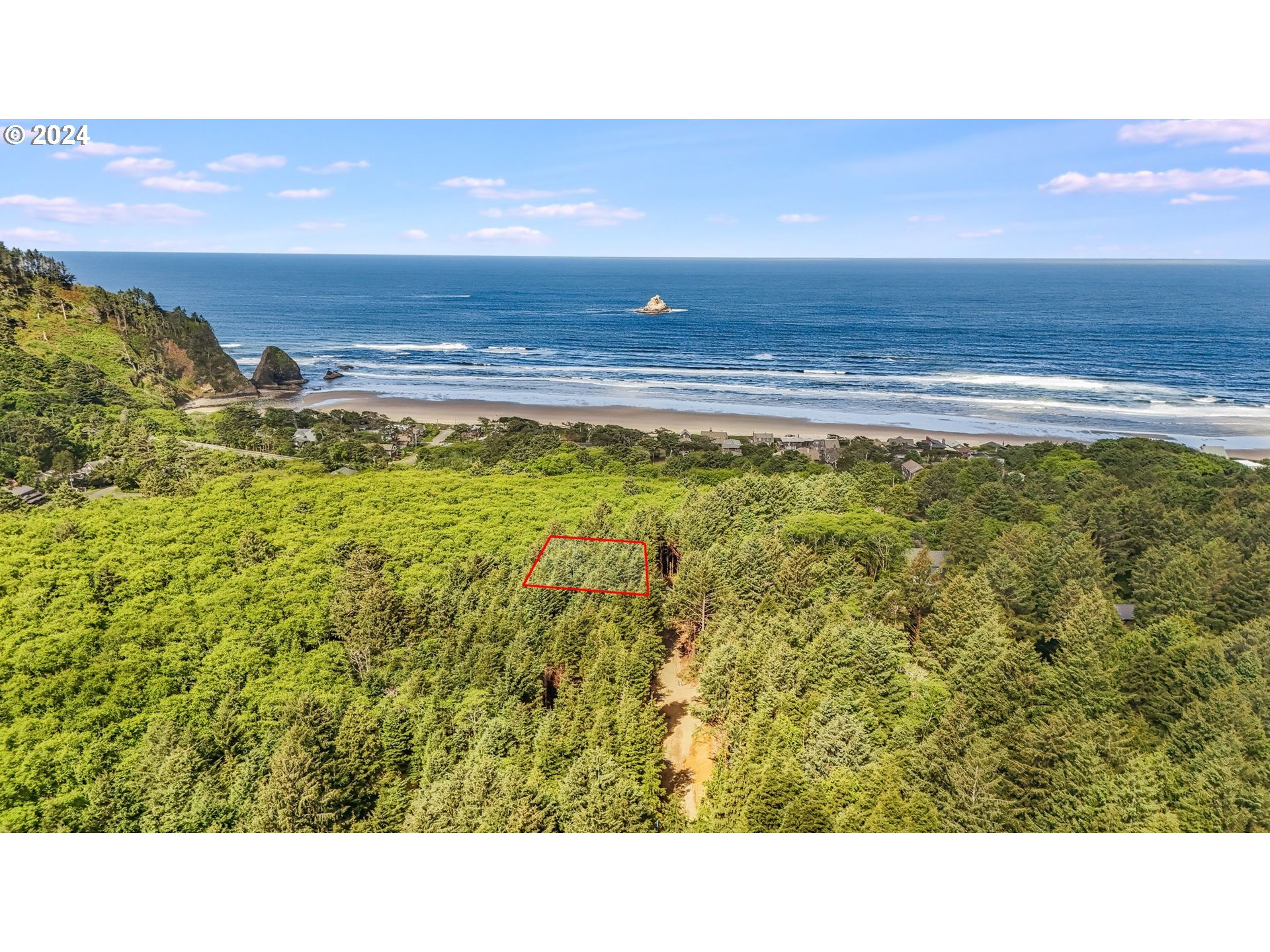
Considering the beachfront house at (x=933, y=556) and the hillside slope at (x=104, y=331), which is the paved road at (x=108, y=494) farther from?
the beachfront house at (x=933, y=556)

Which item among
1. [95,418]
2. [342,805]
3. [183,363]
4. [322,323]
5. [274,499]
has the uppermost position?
[322,323]

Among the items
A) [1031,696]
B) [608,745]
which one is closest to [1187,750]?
[1031,696]

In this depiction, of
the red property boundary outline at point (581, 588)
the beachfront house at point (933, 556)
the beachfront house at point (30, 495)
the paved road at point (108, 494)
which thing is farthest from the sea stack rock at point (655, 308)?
the beachfront house at point (30, 495)

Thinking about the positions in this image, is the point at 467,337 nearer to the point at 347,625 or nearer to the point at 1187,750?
the point at 347,625

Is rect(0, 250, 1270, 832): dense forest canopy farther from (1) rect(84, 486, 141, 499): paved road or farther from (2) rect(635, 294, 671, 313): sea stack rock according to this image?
(2) rect(635, 294, 671, 313): sea stack rock

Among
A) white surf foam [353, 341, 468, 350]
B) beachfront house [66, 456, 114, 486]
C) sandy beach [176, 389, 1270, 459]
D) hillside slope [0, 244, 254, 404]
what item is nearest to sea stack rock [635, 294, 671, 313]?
white surf foam [353, 341, 468, 350]

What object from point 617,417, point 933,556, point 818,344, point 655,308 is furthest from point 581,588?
point 655,308

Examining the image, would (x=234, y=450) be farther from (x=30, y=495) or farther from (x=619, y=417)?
(x=619, y=417)
